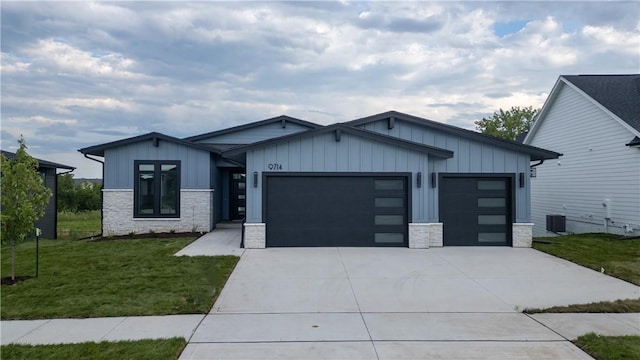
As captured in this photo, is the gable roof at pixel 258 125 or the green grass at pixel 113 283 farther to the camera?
the gable roof at pixel 258 125

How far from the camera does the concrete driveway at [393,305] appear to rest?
4.80m

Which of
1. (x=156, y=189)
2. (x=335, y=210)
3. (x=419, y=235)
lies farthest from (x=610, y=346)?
(x=156, y=189)

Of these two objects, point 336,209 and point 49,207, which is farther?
point 49,207

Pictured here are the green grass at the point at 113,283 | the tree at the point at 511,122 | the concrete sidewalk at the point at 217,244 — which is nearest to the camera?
the green grass at the point at 113,283

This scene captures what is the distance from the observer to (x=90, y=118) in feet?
66.6

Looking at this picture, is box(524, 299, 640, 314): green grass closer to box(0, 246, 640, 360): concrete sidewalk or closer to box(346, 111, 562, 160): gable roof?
box(0, 246, 640, 360): concrete sidewalk

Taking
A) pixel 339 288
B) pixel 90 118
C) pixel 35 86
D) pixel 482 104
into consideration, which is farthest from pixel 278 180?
pixel 482 104

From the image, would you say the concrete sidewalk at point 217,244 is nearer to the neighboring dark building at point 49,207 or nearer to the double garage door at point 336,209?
the double garage door at point 336,209

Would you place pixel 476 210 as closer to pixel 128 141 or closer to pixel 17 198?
pixel 17 198

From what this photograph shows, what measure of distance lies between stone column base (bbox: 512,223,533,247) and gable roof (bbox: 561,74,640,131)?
6121mm

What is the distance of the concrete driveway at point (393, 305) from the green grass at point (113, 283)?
1.94ft

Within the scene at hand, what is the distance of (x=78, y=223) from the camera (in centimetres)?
2239

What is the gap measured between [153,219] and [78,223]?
9.92 m

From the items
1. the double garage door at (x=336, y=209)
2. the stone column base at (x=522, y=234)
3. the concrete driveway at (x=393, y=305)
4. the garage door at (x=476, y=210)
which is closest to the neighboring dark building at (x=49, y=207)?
the double garage door at (x=336, y=209)
